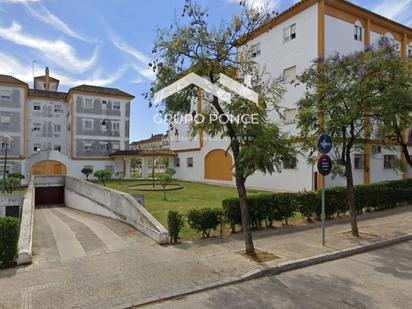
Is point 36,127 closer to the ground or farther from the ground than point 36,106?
closer to the ground

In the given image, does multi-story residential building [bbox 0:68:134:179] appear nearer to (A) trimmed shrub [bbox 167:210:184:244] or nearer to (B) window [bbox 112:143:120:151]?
(B) window [bbox 112:143:120:151]

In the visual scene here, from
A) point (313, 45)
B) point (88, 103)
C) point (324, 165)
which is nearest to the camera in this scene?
point (324, 165)

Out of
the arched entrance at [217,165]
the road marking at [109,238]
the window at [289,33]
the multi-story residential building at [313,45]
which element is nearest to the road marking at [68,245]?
the road marking at [109,238]

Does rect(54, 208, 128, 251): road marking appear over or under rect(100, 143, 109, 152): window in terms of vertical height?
under

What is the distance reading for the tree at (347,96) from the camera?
8.21m

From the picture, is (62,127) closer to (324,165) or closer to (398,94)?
(324,165)

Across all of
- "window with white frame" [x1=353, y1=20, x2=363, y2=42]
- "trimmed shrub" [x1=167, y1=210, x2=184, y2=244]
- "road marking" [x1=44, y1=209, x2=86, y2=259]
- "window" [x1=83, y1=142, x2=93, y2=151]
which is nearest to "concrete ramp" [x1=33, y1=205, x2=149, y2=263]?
"road marking" [x1=44, y1=209, x2=86, y2=259]

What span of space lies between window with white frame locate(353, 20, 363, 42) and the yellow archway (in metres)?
32.4

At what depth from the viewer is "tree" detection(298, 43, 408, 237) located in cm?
821

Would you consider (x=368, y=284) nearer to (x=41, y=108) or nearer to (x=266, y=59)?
(x=266, y=59)

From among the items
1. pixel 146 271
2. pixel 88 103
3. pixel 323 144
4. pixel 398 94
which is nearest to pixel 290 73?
pixel 398 94

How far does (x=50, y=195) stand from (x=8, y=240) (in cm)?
2399

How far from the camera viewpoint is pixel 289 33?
72.0ft

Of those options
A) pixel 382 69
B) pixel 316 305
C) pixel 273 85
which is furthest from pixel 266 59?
pixel 316 305
